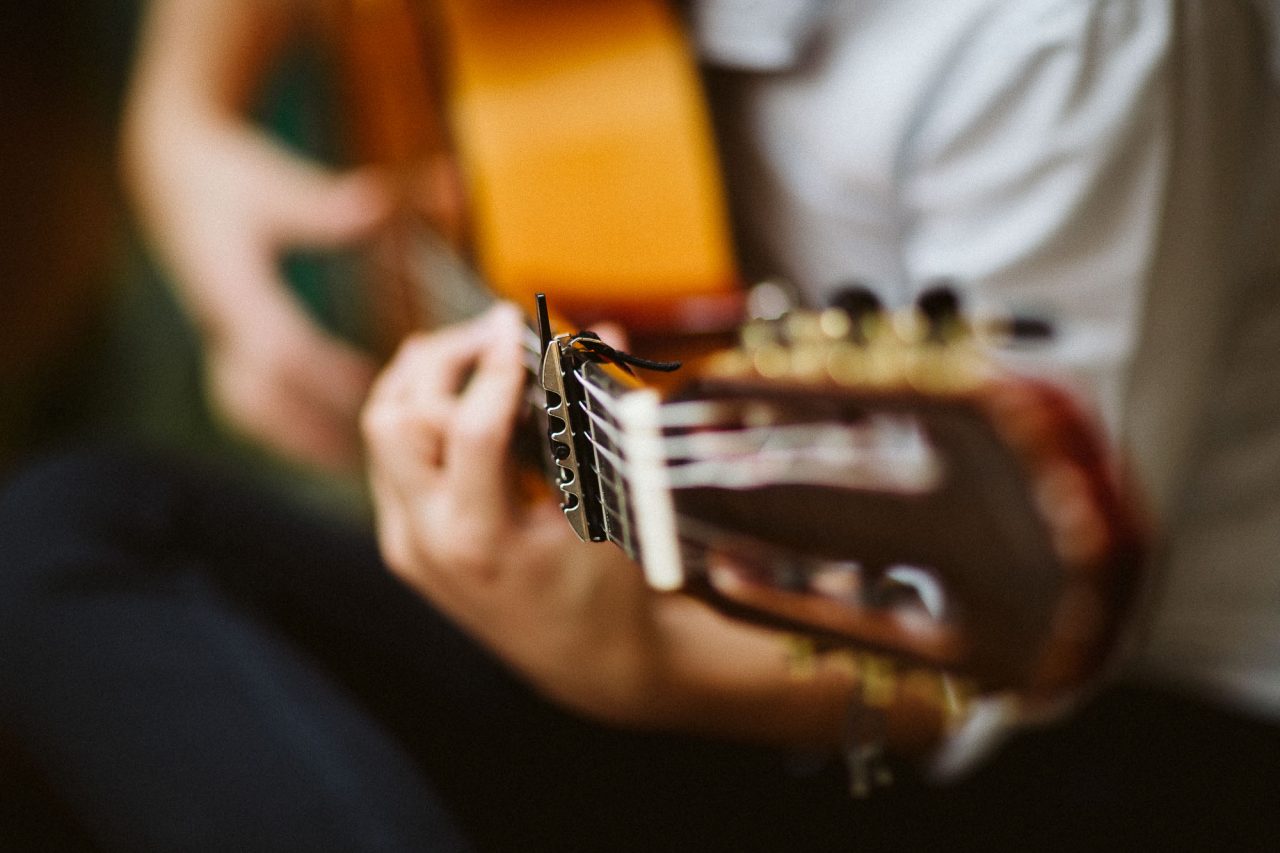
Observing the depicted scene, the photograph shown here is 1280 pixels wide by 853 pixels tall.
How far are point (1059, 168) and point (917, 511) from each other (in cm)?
26

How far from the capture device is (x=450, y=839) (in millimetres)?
503

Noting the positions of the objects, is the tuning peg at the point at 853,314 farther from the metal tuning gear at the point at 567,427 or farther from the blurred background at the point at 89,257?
the blurred background at the point at 89,257

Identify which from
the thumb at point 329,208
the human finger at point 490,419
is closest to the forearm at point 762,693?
the human finger at point 490,419

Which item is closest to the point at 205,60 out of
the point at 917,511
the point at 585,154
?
the point at 585,154

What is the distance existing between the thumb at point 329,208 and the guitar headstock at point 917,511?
2.30 ft

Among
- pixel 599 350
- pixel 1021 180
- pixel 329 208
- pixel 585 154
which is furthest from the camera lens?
pixel 329 208

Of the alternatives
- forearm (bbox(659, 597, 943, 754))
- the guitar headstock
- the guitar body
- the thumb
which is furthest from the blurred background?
the guitar headstock

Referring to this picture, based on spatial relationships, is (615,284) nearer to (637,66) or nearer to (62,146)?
(637,66)

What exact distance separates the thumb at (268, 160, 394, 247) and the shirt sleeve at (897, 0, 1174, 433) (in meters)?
0.61

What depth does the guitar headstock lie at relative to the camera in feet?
0.97

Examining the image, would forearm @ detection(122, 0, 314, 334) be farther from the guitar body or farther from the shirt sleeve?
the shirt sleeve

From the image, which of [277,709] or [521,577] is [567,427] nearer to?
[521,577]

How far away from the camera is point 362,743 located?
0.53m

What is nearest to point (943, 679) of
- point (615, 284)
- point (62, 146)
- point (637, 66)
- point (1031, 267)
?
point (1031, 267)
